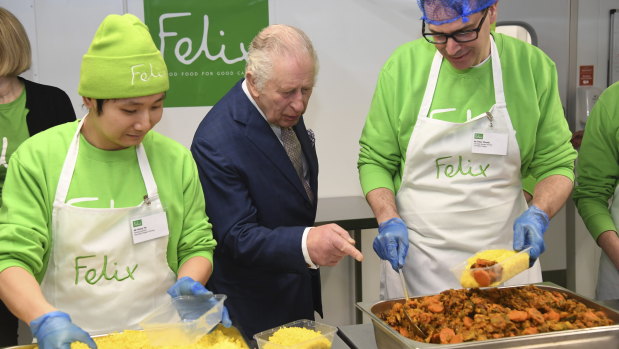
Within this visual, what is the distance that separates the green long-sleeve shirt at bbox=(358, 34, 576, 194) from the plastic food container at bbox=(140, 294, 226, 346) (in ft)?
2.69

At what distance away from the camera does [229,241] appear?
185 cm

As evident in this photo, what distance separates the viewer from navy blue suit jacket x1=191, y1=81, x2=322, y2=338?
182cm

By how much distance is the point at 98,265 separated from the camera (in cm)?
160

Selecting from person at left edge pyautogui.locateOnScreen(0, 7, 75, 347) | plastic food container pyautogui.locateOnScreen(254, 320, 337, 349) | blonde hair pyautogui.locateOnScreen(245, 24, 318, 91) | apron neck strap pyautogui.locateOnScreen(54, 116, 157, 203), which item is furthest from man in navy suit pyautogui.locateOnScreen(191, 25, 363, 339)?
person at left edge pyautogui.locateOnScreen(0, 7, 75, 347)

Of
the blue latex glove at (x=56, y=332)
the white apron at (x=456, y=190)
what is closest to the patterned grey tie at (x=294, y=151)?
the white apron at (x=456, y=190)

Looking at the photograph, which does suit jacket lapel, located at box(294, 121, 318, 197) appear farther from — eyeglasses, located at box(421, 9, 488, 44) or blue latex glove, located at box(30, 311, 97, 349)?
blue latex glove, located at box(30, 311, 97, 349)

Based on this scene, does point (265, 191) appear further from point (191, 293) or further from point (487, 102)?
point (487, 102)

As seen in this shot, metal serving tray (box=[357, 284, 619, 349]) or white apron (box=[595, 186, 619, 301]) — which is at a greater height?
metal serving tray (box=[357, 284, 619, 349])

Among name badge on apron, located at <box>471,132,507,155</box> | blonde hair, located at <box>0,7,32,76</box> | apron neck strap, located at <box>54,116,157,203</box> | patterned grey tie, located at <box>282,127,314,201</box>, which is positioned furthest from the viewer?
blonde hair, located at <box>0,7,32,76</box>

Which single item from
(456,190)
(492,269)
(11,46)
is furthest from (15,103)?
(492,269)

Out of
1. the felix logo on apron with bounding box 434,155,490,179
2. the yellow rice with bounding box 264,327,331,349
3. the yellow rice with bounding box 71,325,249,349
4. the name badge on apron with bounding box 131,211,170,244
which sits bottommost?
the yellow rice with bounding box 71,325,249,349

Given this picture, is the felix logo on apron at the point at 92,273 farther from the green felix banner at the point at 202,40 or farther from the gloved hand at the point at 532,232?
the green felix banner at the point at 202,40

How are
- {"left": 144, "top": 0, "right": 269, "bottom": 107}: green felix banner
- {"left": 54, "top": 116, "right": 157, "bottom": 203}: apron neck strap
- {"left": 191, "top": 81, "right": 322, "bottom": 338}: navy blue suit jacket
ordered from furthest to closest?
{"left": 144, "top": 0, "right": 269, "bottom": 107}: green felix banner < {"left": 191, "top": 81, "right": 322, "bottom": 338}: navy blue suit jacket < {"left": 54, "top": 116, "right": 157, "bottom": 203}: apron neck strap

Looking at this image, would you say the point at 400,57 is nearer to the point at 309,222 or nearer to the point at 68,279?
the point at 309,222
